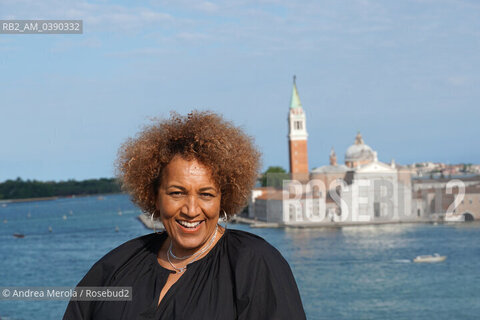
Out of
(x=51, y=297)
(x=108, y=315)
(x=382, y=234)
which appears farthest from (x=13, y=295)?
(x=382, y=234)

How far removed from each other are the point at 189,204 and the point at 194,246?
58 mm

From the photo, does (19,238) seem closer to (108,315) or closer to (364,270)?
(364,270)

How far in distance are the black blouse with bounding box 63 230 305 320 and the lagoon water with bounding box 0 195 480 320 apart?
48.6ft

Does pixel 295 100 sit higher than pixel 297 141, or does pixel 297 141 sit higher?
pixel 295 100

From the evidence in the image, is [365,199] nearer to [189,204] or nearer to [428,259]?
[428,259]

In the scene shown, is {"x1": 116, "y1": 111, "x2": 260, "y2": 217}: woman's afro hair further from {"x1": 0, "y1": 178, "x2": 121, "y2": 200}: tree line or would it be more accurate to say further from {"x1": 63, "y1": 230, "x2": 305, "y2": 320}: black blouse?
{"x1": 0, "y1": 178, "x2": 121, "y2": 200}: tree line

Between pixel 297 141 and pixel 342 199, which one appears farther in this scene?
pixel 297 141

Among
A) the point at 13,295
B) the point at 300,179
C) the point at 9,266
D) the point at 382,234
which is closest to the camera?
the point at 13,295

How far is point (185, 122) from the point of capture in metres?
0.93

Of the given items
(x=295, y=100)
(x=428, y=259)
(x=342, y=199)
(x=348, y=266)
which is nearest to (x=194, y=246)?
(x=348, y=266)

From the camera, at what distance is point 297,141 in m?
36.6

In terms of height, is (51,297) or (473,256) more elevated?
(51,297)

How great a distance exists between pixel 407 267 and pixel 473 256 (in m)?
3.88

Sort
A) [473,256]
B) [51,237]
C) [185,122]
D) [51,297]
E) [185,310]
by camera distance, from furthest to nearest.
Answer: [51,237] < [473,256] < [51,297] < [185,122] < [185,310]
